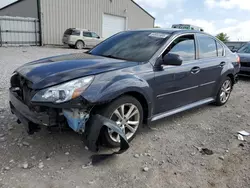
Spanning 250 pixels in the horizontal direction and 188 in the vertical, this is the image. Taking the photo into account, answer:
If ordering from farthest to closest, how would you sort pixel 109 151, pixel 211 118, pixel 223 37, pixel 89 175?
pixel 223 37, pixel 211 118, pixel 109 151, pixel 89 175

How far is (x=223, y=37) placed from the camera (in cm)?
2912

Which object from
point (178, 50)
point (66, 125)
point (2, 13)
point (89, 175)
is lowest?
point (89, 175)

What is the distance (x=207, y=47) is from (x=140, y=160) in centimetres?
259

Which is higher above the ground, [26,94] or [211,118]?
[26,94]

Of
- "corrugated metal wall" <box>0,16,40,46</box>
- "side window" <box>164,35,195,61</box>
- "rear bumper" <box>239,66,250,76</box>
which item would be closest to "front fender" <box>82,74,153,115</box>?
"side window" <box>164,35,195,61</box>

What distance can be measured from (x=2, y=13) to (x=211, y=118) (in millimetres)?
30343

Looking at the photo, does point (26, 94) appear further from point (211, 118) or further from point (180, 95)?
point (211, 118)

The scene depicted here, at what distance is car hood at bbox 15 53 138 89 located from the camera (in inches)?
96.4

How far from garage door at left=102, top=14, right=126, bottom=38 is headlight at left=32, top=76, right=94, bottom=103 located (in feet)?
65.5

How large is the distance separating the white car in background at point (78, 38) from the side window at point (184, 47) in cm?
1440

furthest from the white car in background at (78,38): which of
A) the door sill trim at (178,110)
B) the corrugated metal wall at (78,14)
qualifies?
the door sill trim at (178,110)

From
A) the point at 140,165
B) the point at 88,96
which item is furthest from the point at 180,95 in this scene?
the point at 88,96

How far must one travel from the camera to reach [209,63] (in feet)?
13.2

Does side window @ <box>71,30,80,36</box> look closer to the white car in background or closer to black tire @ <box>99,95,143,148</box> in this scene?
the white car in background
